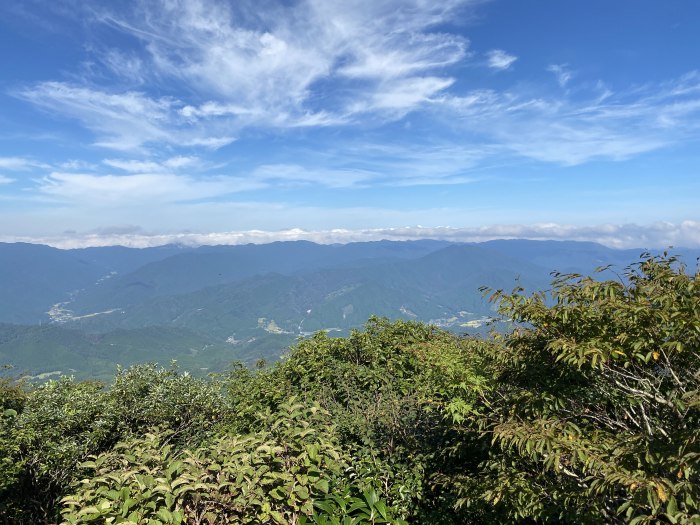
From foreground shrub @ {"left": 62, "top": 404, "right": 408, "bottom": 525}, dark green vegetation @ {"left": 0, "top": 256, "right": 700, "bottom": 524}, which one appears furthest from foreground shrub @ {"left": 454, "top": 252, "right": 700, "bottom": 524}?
foreground shrub @ {"left": 62, "top": 404, "right": 408, "bottom": 525}

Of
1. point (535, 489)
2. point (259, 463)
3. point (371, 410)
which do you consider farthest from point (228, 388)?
point (535, 489)

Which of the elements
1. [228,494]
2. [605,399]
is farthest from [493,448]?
[228,494]

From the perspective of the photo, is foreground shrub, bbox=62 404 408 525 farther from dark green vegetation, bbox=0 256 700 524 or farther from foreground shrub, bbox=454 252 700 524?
foreground shrub, bbox=454 252 700 524

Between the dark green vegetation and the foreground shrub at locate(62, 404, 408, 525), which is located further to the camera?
the dark green vegetation

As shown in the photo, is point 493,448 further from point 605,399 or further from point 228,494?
point 228,494

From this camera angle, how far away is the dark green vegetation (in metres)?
3.54

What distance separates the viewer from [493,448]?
20.8 feet

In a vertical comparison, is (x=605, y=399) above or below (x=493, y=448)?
above

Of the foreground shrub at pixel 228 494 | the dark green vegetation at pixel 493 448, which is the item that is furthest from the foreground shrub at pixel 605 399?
the foreground shrub at pixel 228 494

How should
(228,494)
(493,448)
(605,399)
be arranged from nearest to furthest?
1. (228,494)
2. (605,399)
3. (493,448)

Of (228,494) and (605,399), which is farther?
(605,399)

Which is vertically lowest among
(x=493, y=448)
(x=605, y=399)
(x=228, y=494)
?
(x=493, y=448)

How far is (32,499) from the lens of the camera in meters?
9.79

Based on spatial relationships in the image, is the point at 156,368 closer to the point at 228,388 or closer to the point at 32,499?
the point at 228,388
